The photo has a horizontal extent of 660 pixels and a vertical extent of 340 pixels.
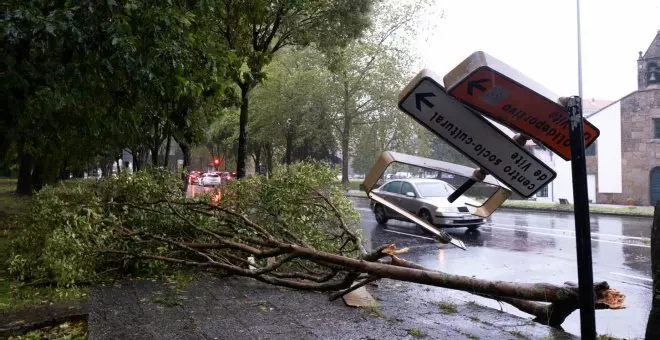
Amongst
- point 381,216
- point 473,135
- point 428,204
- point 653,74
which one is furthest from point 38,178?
point 653,74

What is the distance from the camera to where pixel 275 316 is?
16.6 ft

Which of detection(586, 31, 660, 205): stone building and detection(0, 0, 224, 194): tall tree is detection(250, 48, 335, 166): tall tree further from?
detection(0, 0, 224, 194): tall tree

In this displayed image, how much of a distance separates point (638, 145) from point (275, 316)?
101 ft

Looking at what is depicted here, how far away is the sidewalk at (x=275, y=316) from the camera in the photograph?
449cm

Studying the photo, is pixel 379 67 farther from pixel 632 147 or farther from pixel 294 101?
pixel 632 147

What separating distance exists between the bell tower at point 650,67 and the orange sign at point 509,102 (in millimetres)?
29434

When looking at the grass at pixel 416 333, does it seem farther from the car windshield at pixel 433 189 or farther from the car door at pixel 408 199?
the car windshield at pixel 433 189

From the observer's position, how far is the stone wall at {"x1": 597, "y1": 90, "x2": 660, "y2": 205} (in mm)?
28703

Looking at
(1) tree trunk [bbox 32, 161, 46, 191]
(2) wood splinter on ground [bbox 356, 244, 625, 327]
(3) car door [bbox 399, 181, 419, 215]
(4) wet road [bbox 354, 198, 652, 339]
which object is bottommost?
(4) wet road [bbox 354, 198, 652, 339]

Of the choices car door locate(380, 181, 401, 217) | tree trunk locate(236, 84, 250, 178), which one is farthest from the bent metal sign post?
car door locate(380, 181, 401, 217)

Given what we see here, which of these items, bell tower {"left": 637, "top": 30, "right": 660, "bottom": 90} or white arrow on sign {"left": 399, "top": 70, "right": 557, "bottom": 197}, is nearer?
white arrow on sign {"left": 399, "top": 70, "right": 557, "bottom": 197}

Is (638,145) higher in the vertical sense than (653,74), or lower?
lower

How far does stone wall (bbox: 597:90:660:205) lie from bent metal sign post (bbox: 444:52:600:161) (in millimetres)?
30888

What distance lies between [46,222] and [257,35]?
7678 mm
